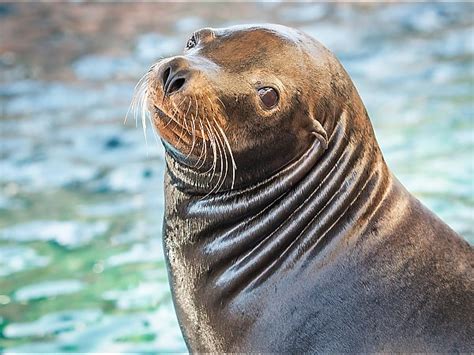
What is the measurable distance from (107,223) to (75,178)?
1067 mm

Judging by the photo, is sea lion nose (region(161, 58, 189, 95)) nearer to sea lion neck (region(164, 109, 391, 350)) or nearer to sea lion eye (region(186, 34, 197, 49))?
sea lion eye (region(186, 34, 197, 49))

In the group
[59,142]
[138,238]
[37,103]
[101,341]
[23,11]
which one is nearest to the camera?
[101,341]

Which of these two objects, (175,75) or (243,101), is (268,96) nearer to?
(243,101)

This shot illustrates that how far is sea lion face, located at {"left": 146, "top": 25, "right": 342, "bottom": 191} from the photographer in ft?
11.8

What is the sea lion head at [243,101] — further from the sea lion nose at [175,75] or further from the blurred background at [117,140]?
the blurred background at [117,140]

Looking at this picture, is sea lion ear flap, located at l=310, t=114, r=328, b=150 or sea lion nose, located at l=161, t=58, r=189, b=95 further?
sea lion ear flap, located at l=310, t=114, r=328, b=150

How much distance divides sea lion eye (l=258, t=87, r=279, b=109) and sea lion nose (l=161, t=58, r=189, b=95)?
0.86ft

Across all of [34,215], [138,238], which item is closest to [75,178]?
[34,215]

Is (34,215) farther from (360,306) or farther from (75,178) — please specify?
(360,306)

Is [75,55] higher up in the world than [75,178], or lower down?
higher up

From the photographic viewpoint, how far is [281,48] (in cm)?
374

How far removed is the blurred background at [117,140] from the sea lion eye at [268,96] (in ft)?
7.95

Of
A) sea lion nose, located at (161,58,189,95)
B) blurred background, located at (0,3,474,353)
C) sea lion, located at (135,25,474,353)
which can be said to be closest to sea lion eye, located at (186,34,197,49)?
sea lion, located at (135,25,474,353)

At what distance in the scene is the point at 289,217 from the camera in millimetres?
3818
